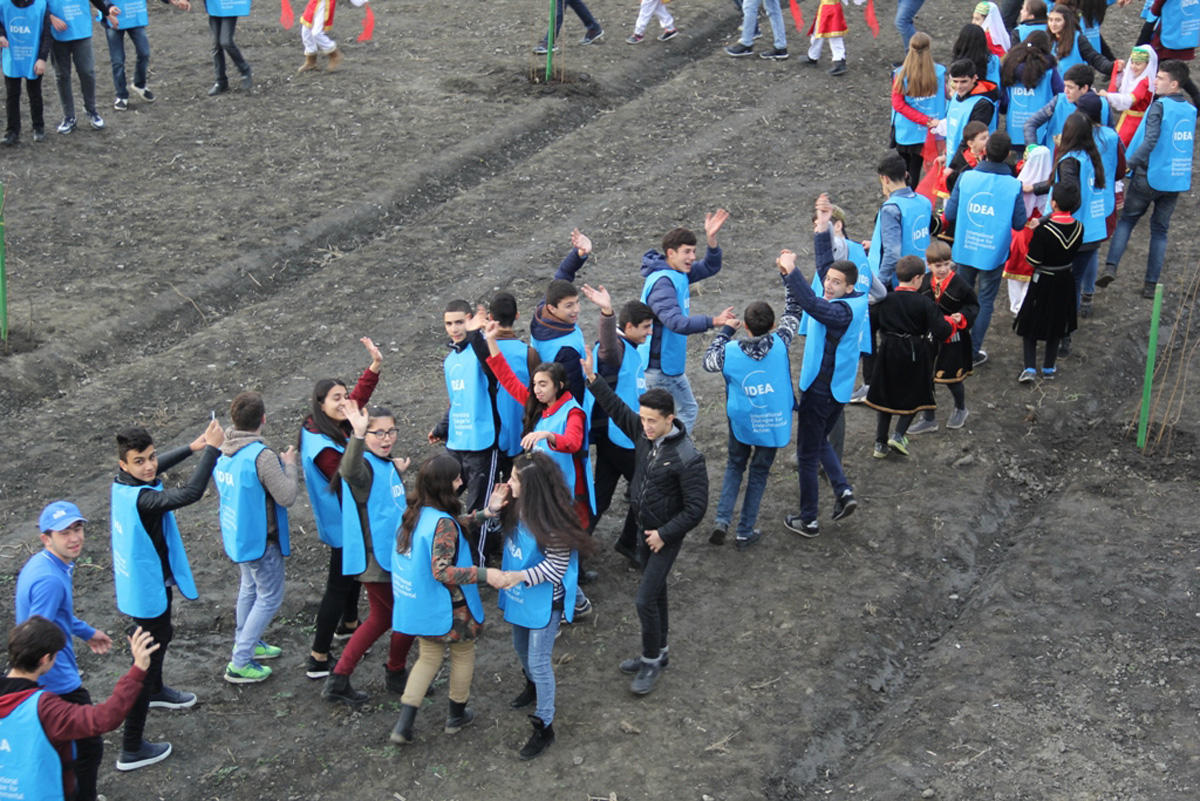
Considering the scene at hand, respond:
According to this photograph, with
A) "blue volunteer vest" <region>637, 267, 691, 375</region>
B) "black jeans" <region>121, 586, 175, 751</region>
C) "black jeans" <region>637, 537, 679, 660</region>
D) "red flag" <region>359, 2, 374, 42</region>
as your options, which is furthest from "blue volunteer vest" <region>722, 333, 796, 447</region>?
"red flag" <region>359, 2, 374, 42</region>

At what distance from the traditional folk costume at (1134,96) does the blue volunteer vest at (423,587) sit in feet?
27.9

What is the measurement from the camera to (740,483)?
841 cm

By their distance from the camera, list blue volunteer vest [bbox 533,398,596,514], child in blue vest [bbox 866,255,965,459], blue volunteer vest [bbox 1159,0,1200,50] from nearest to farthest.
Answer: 1. blue volunteer vest [bbox 533,398,596,514]
2. child in blue vest [bbox 866,255,965,459]
3. blue volunteer vest [bbox 1159,0,1200,50]

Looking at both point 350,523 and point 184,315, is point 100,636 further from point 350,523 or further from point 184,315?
point 184,315

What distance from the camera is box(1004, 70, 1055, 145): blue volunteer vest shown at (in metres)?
12.3

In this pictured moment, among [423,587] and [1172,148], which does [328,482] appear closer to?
[423,587]

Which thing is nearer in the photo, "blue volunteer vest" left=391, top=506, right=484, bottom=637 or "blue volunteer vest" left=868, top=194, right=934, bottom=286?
"blue volunteer vest" left=391, top=506, right=484, bottom=637

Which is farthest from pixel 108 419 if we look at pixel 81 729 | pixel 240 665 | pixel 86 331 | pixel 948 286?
pixel 948 286

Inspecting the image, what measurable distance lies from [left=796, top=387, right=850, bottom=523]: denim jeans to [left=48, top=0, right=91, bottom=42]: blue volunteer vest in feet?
33.9

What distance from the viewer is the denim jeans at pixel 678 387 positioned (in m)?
8.46

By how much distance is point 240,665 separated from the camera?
7328 mm

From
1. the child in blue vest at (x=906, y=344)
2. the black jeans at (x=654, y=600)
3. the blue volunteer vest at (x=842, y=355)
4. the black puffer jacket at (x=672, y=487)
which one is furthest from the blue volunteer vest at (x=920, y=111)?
the black jeans at (x=654, y=600)

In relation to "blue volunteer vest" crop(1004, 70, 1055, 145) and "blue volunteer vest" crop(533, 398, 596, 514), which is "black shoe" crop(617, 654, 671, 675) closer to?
"blue volunteer vest" crop(533, 398, 596, 514)

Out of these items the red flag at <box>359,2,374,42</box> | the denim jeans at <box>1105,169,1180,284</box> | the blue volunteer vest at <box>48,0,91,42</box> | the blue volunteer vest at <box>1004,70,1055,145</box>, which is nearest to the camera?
the denim jeans at <box>1105,169,1180,284</box>
